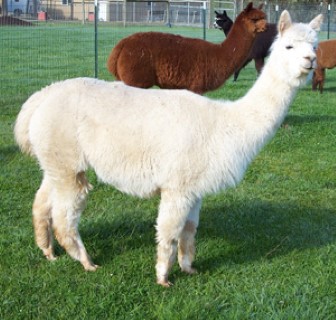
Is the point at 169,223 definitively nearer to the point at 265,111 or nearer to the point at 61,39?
the point at 265,111

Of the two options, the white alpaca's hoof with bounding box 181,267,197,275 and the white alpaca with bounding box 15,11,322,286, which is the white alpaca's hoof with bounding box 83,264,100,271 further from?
the white alpaca's hoof with bounding box 181,267,197,275

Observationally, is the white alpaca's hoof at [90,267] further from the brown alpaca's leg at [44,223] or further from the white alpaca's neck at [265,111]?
the white alpaca's neck at [265,111]

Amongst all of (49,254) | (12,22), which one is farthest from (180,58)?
(12,22)

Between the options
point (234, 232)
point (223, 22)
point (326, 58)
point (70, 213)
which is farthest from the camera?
point (223, 22)

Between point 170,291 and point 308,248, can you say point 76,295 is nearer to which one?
point 170,291

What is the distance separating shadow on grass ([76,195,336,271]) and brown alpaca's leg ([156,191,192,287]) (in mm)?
387

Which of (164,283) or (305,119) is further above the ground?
(305,119)

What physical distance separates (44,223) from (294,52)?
1.89m

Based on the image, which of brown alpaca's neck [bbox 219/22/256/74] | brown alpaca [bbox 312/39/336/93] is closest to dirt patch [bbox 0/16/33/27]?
brown alpaca [bbox 312/39/336/93]

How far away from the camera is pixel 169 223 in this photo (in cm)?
340

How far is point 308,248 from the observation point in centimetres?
411

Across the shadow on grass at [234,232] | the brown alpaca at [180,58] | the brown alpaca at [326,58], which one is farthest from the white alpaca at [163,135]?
the brown alpaca at [326,58]

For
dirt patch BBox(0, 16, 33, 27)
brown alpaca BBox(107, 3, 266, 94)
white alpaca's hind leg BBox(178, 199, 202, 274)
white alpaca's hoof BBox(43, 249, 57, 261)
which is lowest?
white alpaca's hoof BBox(43, 249, 57, 261)

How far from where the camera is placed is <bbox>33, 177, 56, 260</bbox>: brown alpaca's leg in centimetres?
385
